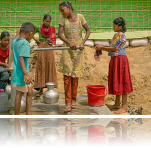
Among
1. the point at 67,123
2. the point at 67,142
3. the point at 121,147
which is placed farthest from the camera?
the point at 67,123

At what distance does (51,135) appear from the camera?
4148 millimetres

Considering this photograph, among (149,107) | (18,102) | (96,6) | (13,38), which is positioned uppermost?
(96,6)

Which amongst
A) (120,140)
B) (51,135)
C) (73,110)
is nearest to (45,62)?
(73,110)

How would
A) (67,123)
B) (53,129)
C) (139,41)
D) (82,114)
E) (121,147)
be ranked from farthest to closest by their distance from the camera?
(139,41), (82,114), (67,123), (53,129), (121,147)

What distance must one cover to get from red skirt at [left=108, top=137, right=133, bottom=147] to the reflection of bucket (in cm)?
8

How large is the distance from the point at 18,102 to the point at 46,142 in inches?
43.2

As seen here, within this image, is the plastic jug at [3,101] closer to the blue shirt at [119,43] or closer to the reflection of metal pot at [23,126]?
the reflection of metal pot at [23,126]

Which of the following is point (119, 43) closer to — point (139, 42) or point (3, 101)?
point (3, 101)

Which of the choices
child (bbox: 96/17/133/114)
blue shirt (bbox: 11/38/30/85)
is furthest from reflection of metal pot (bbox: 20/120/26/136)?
child (bbox: 96/17/133/114)

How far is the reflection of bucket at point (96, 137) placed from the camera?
12.3 feet

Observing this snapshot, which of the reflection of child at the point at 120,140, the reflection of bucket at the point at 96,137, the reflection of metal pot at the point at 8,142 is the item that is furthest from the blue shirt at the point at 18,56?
the reflection of child at the point at 120,140

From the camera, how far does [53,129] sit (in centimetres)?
446

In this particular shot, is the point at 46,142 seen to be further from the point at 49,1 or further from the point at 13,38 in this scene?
the point at 49,1

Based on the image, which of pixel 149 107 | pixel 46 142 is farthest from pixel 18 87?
pixel 149 107
